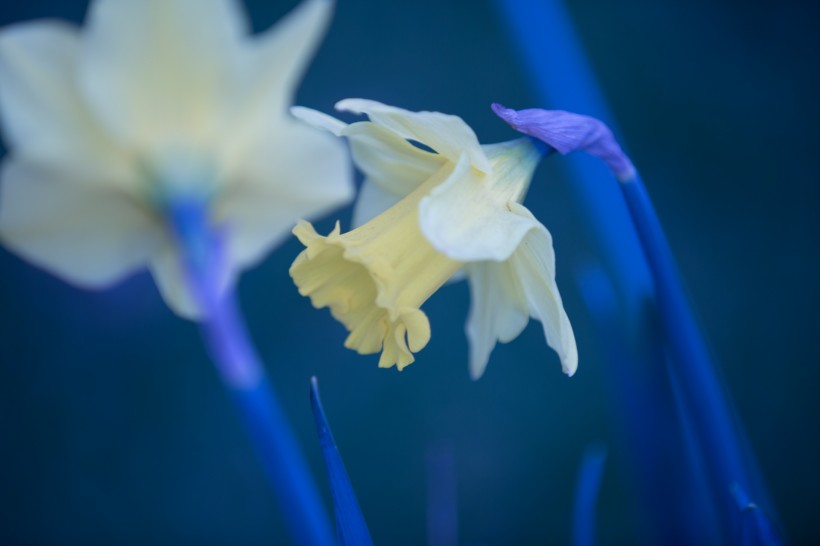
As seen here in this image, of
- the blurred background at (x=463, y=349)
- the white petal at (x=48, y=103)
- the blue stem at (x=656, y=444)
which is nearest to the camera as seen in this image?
the white petal at (x=48, y=103)

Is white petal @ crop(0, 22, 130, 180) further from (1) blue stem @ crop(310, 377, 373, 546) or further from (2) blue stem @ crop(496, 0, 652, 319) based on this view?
(2) blue stem @ crop(496, 0, 652, 319)

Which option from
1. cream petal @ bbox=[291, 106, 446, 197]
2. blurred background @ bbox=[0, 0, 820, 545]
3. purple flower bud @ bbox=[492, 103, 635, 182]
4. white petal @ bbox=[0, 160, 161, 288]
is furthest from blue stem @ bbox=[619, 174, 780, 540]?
blurred background @ bbox=[0, 0, 820, 545]

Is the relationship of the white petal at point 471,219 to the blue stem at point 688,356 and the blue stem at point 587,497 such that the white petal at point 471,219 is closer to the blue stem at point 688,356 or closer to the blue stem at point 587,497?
the blue stem at point 688,356

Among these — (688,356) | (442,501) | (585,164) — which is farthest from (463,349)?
(688,356)

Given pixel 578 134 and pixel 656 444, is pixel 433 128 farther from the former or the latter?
pixel 656 444

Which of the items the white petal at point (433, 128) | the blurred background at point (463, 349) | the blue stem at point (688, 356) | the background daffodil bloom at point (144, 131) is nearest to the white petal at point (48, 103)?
the background daffodil bloom at point (144, 131)

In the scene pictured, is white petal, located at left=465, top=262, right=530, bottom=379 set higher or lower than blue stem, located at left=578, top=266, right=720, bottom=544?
higher
